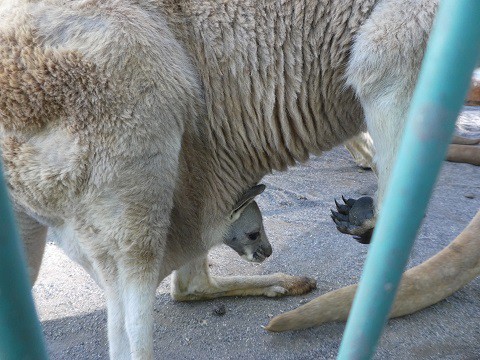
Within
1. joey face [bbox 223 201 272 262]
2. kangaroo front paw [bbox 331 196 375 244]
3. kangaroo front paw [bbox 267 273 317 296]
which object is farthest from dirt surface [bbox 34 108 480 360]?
kangaroo front paw [bbox 331 196 375 244]

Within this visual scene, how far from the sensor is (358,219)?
8.27 feet

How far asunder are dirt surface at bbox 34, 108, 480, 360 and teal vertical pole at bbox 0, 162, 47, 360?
2148 millimetres

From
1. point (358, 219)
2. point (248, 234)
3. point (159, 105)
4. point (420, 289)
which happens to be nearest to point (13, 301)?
point (159, 105)

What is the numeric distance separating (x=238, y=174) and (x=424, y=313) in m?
1.21

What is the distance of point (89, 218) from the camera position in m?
2.06

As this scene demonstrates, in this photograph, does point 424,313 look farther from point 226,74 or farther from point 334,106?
point 226,74

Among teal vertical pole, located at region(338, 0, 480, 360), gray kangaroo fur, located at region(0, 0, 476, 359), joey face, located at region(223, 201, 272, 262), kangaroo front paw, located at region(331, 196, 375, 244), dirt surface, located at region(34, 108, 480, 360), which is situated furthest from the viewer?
joey face, located at region(223, 201, 272, 262)

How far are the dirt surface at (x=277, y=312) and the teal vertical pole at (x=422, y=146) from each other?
82.0 inches

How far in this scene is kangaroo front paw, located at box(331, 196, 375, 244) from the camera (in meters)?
2.50

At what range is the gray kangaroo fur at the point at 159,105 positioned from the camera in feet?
6.40

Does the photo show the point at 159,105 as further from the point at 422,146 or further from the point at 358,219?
the point at 422,146

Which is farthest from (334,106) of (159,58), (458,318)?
(458,318)

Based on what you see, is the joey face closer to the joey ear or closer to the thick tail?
the joey ear

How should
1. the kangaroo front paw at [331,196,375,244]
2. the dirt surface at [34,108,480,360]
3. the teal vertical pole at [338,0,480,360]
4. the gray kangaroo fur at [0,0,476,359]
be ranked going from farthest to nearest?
the dirt surface at [34,108,480,360] → the kangaroo front paw at [331,196,375,244] → the gray kangaroo fur at [0,0,476,359] → the teal vertical pole at [338,0,480,360]
